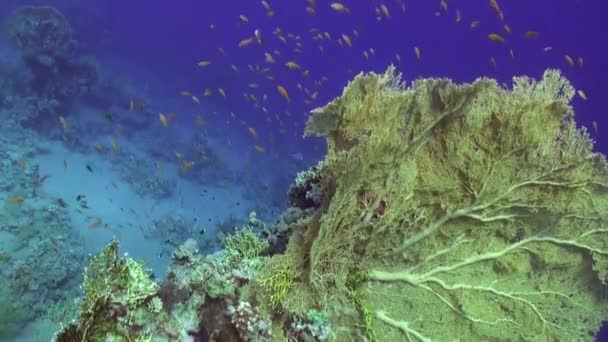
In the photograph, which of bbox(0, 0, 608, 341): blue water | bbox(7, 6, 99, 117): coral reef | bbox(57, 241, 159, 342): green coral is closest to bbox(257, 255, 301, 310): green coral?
bbox(57, 241, 159, 342): green coral

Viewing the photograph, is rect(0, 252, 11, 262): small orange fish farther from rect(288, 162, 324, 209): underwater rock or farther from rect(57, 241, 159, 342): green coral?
rect(57, 241, 159, 342): green coral

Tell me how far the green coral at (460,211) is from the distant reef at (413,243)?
1 centimetres

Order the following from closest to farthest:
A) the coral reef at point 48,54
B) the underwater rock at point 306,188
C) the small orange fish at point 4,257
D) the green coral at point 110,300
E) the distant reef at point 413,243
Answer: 1. the green coral at point 110,300
2. the distant reef at point 413,243
3. the underwater rock at point 306,188
4. the small orange fish at point 4,257
5. the coral reef at point 48,54

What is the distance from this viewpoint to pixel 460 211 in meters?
4.33

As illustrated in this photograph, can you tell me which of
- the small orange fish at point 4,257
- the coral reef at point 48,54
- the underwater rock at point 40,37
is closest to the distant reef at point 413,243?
the small orange fish at point 4,257

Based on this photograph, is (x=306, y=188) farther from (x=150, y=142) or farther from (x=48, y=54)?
(x=48, y=54)

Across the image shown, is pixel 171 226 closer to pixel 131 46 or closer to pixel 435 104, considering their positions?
pixel 435 104

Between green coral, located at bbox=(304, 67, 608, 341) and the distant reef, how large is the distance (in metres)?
0.01

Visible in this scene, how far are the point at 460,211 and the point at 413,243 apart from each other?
0.52 metres

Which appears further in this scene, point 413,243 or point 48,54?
point 48,54

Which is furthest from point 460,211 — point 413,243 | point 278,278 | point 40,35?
point 40,35

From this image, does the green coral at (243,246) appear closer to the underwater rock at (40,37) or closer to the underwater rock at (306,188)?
the underwater rock at (306,188)

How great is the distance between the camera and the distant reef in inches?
150

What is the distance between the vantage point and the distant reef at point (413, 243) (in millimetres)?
3812
